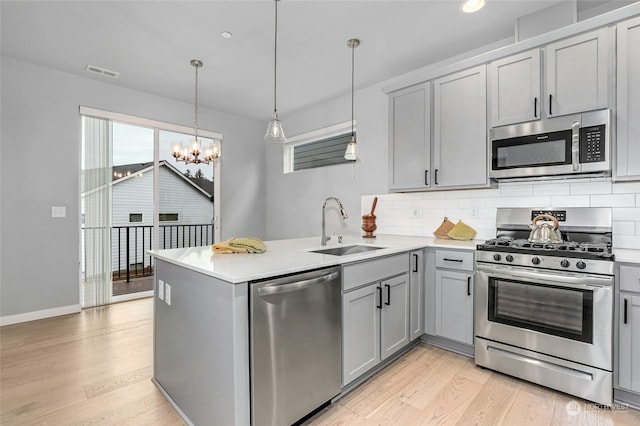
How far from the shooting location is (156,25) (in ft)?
9.10

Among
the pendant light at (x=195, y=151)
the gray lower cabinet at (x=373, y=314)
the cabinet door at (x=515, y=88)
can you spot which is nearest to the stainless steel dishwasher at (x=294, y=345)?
the gray lower cabinet at (x=373, y=314)

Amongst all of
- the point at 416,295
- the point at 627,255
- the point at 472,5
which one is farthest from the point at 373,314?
the point at 472,5

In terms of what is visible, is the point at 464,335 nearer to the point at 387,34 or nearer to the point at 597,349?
the point at 597,349

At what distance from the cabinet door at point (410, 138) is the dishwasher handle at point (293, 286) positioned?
1.80 metres

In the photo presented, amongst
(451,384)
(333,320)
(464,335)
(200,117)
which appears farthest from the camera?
(200,117)

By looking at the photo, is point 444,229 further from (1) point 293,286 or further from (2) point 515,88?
(1) point 293,286

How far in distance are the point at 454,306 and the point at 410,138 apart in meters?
1.71

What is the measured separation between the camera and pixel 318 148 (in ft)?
15.9

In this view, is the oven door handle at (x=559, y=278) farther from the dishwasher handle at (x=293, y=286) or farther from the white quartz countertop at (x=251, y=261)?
the dishwasher handle at (x=293, y=286)

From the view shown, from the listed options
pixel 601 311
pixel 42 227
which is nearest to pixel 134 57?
pixel 42 227

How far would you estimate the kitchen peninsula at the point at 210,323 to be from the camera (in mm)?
1420

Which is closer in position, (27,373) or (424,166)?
(27,373)

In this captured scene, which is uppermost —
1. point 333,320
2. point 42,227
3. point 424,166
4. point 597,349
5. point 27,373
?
point 424,166

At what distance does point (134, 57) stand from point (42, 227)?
2217 millimetres
